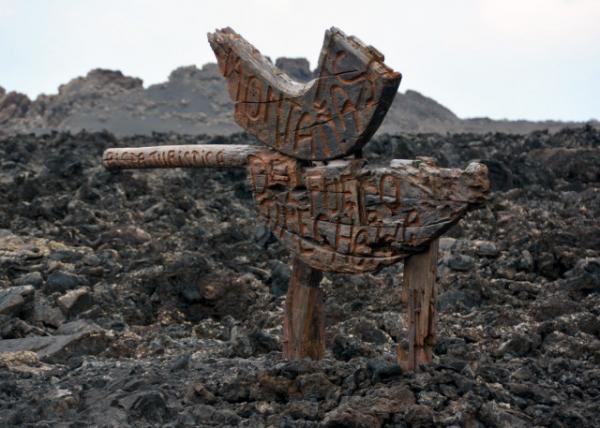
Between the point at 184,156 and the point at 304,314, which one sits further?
the point at 184,156

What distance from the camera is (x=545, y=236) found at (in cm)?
1088

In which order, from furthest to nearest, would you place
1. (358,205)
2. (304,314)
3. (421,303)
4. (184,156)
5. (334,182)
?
1. (184,156)
2. (304,314)
3. (334,182)
4. (358,205)
5. (421,303)

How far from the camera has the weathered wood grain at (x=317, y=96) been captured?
5652 mm

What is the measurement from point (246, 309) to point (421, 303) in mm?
4689

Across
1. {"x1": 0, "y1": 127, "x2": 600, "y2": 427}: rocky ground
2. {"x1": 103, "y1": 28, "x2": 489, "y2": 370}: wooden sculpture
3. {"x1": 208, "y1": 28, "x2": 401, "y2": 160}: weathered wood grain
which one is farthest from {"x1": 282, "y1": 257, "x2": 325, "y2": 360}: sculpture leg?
{"x1": 208, "y1": 28, "x2": 401, "y2": 160}: weathered wood grain

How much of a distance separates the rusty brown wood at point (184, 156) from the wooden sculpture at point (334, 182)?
1 cm

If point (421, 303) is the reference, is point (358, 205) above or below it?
above

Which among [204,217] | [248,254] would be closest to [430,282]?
[248,254]

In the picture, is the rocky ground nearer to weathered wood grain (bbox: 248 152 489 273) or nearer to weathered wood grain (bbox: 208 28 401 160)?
weathered wood grain (bbox: 248 152 489 273)

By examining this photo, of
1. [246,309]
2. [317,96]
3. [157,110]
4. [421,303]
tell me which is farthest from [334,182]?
[157,110]

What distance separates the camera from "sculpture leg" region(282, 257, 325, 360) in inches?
252

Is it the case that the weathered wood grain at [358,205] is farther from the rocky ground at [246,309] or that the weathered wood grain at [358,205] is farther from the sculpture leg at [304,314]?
the rocky ground at [246,309]

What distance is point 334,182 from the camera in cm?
596

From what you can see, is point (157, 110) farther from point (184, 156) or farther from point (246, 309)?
point (184, 156)
